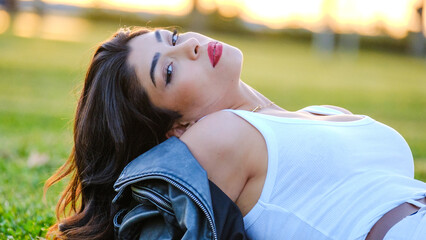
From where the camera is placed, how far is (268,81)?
598 inches

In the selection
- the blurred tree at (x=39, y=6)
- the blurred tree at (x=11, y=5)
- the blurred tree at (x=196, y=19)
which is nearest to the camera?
the blurred tree at (x=11, y=5)

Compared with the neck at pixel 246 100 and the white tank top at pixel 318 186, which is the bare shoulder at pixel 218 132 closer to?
the white tank top at pixel 318 186

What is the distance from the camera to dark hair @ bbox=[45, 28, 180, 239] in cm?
257

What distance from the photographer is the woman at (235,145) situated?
7.36 ft

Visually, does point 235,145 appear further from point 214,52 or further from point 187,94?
point 214,52

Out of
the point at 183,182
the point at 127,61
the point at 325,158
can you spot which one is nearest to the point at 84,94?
the point at 127,61

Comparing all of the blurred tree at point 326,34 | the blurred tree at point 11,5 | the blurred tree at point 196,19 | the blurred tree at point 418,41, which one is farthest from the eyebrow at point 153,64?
the blurred tree at point 418,41

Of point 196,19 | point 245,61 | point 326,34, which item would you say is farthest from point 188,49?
point 196,19

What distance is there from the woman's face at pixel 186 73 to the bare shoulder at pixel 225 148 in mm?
248

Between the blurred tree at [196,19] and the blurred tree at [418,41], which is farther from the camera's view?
the blurred tree at [196,19]

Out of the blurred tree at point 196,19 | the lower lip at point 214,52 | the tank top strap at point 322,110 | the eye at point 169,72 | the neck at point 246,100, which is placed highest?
the lower lip at point 214,52

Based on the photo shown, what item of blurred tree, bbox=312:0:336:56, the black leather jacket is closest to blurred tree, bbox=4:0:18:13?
blurred tree, bbox=312:0:336:56

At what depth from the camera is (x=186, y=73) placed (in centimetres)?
251

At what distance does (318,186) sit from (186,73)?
29.1 inches
